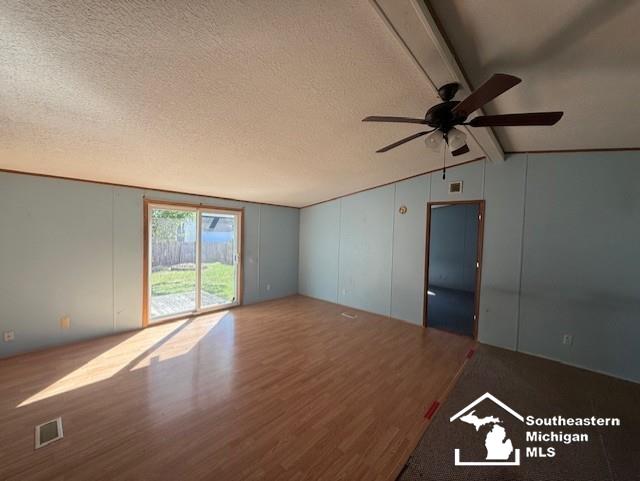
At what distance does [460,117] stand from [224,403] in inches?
116

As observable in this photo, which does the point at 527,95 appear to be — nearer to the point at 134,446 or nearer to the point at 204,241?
the point at 134,446

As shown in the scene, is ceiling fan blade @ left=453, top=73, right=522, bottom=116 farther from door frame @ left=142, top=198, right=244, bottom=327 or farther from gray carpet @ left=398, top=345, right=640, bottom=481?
door frame @ left=142, top=198, right=244, bottom=327

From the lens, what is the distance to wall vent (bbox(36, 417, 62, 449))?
5.69ft

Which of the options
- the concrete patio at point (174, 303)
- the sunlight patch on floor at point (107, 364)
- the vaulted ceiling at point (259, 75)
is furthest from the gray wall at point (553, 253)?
the sunlight patch on floor at point (107, 364)

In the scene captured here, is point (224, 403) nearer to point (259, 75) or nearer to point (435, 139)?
point (259, 75)

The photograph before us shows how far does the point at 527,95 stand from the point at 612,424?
2.78 metres

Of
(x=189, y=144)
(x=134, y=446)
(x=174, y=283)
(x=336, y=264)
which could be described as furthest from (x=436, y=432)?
(x=174, y=283)

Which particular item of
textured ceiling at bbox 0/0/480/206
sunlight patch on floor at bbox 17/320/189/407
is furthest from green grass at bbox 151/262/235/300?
textured ceiling at bbox 0/0/480/206

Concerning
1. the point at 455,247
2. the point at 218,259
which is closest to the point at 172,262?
the point at 218,259

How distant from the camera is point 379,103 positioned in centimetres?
205

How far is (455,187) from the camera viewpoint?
12.7ft

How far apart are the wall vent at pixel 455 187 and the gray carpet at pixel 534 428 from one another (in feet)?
7.88

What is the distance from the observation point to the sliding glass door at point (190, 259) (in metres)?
4.02

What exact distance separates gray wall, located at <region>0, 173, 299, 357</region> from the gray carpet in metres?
4.08
